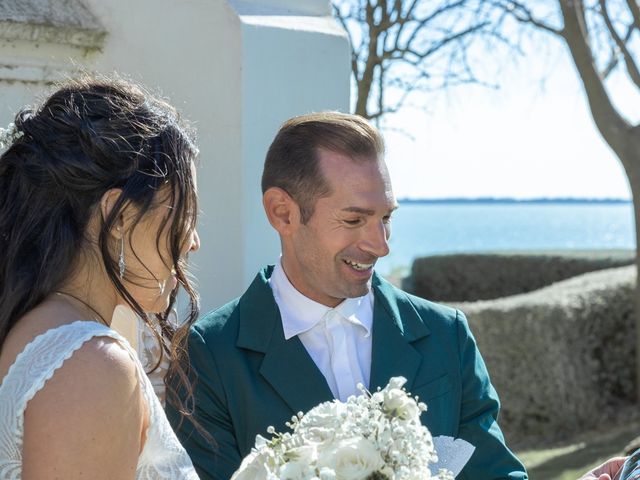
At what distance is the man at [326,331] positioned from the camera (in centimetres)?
293

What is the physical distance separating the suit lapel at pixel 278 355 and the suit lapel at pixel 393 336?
0.58 ft

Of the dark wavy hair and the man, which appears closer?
the dark wavy hair

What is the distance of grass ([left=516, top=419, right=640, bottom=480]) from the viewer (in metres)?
7.90

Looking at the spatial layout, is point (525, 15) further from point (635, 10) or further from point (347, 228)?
point (347, 228)

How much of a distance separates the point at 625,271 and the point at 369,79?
5524 mm

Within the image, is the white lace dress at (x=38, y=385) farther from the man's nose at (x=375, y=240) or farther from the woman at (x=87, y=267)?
the man's nose at (x=375, y=240)

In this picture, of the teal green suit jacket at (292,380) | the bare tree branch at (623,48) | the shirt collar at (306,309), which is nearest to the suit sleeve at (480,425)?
the teal green suit jacket at (292,380)

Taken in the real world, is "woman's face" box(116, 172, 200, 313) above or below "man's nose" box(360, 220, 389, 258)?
above

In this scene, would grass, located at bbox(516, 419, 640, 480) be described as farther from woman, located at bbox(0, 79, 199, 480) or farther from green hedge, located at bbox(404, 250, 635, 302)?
green hedge, located at bbox(404, 250, 635, 302)

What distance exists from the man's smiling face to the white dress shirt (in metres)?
0.06

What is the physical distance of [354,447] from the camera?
1958 millimetres

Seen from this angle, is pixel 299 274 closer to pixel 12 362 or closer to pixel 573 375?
pixel 12 362

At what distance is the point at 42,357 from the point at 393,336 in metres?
1.40

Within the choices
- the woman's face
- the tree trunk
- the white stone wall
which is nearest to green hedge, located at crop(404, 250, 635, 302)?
the tree trunk
